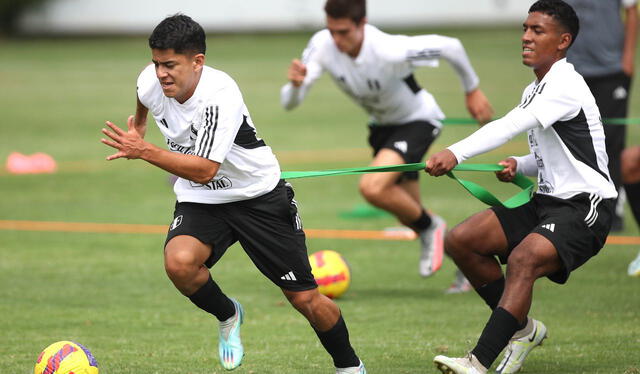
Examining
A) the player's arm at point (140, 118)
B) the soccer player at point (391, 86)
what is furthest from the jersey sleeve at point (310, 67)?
the player's arm at point (140, 118)

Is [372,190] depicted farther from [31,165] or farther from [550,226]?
[31,165]

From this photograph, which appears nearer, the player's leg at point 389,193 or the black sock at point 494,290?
the black sock at point 494,290

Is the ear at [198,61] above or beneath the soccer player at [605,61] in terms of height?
above

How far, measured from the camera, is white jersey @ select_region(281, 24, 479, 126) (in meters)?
8.99

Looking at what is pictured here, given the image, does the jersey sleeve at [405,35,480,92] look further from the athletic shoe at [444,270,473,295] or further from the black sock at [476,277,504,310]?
the black sock at [476,277,504,310]

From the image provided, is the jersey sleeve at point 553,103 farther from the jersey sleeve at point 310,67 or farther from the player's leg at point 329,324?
the jersey sleeve at point 310,67

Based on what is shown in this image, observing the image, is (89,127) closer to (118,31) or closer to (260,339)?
(260,339)

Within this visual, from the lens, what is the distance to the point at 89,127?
20.6 metres

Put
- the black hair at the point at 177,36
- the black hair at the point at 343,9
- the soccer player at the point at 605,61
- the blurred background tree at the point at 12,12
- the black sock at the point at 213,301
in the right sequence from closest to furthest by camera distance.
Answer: the black hair at the point at 177,36
the black sock at the point at 213,301
the black hair at the point at 343,9
the soccer player at the point at 605,61
the blurred background tree at the point at 12,12

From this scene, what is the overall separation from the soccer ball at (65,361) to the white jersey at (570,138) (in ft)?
9.01

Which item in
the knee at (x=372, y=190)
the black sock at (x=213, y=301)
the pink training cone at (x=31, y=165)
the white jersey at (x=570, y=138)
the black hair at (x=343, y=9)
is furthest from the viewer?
the pink training cone at (x=31, y=165)

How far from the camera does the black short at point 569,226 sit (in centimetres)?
586

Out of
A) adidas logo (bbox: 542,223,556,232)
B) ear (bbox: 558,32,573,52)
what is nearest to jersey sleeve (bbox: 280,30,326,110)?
ear (bbox: 558,32,573,52)

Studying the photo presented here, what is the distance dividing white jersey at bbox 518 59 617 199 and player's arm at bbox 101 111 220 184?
1784 millimetres
